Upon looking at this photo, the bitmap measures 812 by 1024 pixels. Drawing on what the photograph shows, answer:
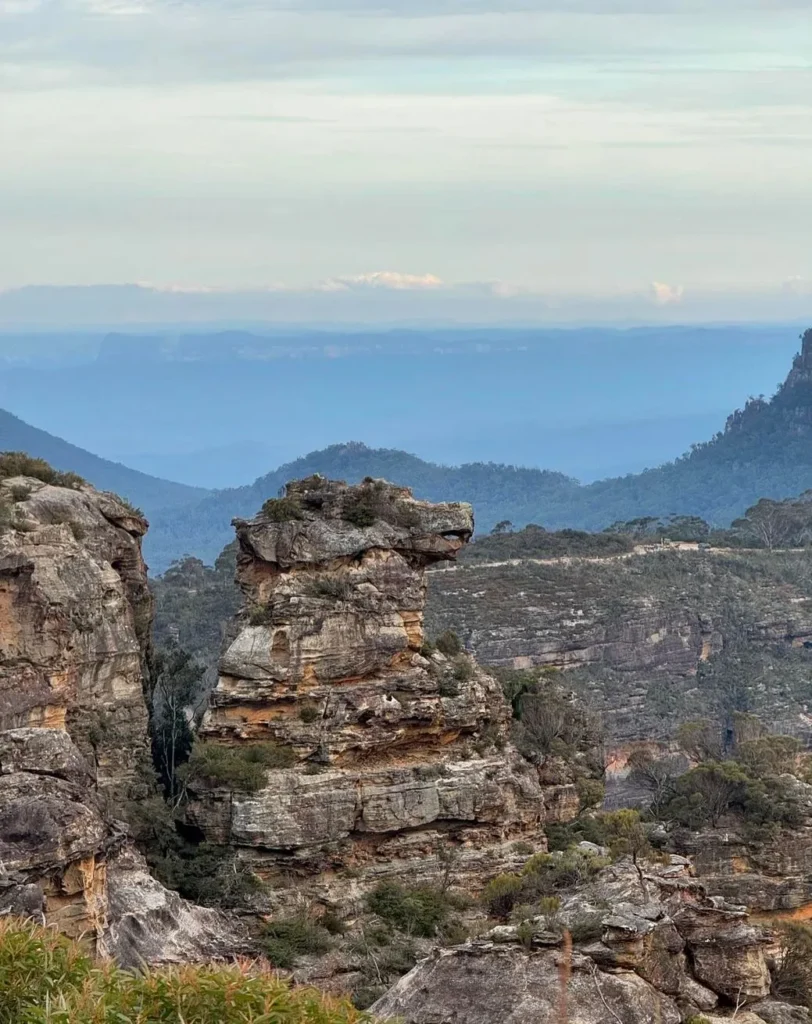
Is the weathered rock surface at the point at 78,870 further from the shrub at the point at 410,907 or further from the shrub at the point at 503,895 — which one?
the shrub at the point at 503,895

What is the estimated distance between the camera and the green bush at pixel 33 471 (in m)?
36.1

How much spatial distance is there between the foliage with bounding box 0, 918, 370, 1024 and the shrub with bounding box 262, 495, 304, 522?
19.1 metres

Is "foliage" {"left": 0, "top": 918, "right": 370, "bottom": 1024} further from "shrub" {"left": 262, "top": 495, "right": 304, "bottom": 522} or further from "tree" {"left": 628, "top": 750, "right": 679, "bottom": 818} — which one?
"tree" {"left": 628, "top": 750, "right": 679, "bottom": 818}

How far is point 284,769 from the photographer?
33.7m

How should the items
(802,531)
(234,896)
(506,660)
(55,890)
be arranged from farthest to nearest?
(802,531) < (506,660) < (234,896) < (55,890)

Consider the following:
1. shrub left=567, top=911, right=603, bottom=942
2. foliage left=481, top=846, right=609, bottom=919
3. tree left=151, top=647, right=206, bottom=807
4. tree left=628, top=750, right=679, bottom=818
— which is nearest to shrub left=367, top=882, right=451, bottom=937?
foliage left=481, top=846, right=609, bottom=919

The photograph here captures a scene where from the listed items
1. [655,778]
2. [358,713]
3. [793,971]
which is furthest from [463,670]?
[655,778]

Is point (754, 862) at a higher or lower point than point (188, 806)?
lower

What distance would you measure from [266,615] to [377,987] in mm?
8349

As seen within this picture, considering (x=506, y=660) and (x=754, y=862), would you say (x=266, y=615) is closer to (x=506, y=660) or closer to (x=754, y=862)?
(x=754, y=862)

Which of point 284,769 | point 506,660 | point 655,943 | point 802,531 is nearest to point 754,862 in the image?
point 284,769

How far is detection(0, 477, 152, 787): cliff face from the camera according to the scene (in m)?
32.2

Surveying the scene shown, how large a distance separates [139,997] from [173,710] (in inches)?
813

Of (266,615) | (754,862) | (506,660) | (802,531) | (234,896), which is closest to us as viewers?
(234,896)
